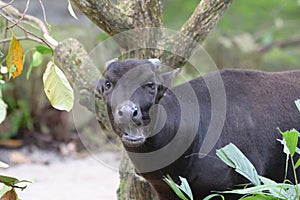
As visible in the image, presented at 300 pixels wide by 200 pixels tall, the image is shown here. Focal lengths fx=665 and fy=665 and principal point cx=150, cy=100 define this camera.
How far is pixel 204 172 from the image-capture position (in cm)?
331

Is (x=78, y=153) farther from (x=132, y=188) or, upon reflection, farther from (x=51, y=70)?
(x=51, y=70)

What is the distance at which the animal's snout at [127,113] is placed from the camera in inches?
114

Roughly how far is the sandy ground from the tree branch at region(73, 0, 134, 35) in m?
2.00

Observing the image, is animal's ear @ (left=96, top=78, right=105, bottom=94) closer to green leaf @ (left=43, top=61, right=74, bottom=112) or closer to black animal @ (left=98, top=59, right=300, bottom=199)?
black animal @ (left=98, top=59, right=300, bottom=199)

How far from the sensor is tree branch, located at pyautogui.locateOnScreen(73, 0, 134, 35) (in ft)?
10.7

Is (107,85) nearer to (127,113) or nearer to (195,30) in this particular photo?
(127,113)

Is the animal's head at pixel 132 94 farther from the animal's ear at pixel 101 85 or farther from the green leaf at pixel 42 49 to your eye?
the green leaf at pixel 42 49

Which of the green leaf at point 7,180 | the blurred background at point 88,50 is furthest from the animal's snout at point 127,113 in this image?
the blurred background at point 88,50

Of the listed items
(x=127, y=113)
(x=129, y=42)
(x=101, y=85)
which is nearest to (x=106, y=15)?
(x=129, y=42)

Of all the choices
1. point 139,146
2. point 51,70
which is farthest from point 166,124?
point 51,70

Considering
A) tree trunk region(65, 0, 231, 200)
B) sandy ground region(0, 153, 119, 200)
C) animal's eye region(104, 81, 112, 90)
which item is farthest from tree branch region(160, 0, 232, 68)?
sandy ground region(0, 153, 119, 200)

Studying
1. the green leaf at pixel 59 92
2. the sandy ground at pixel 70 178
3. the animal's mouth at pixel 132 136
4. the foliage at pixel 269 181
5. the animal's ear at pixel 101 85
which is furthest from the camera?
the sandy ground at pixel 70 178

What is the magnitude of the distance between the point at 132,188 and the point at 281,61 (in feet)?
17.2

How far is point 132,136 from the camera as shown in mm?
3020
